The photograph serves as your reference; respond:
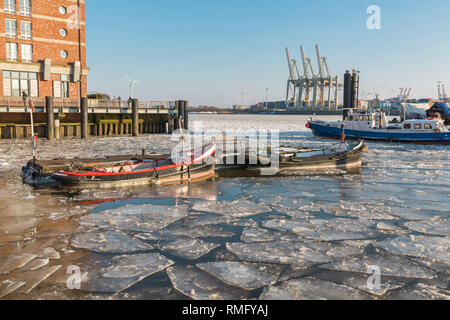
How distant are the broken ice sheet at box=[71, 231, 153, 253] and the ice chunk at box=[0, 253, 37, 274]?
0.96 m

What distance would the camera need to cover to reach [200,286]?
20.2 feet

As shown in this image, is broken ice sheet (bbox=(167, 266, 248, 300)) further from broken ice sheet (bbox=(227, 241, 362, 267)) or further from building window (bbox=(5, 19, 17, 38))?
building window (bbox=(5, 19, 17, 38))

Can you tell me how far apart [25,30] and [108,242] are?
36.6 meters

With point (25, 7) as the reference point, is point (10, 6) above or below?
below

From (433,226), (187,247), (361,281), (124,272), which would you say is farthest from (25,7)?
(361,281)

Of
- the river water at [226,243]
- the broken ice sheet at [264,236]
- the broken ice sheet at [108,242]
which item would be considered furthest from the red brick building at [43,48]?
the broken ice sheet at [264,236]

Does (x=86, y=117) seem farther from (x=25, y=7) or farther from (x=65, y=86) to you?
(x=25, y=7)

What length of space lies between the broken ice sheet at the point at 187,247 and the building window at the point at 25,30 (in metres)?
36.7

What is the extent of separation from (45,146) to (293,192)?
21.5 metres

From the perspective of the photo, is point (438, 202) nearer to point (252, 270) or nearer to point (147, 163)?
point (252, 270)

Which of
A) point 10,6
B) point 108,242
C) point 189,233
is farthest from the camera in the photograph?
point 10,6

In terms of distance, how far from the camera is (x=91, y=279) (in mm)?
6312

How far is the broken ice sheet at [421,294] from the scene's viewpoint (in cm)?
580
